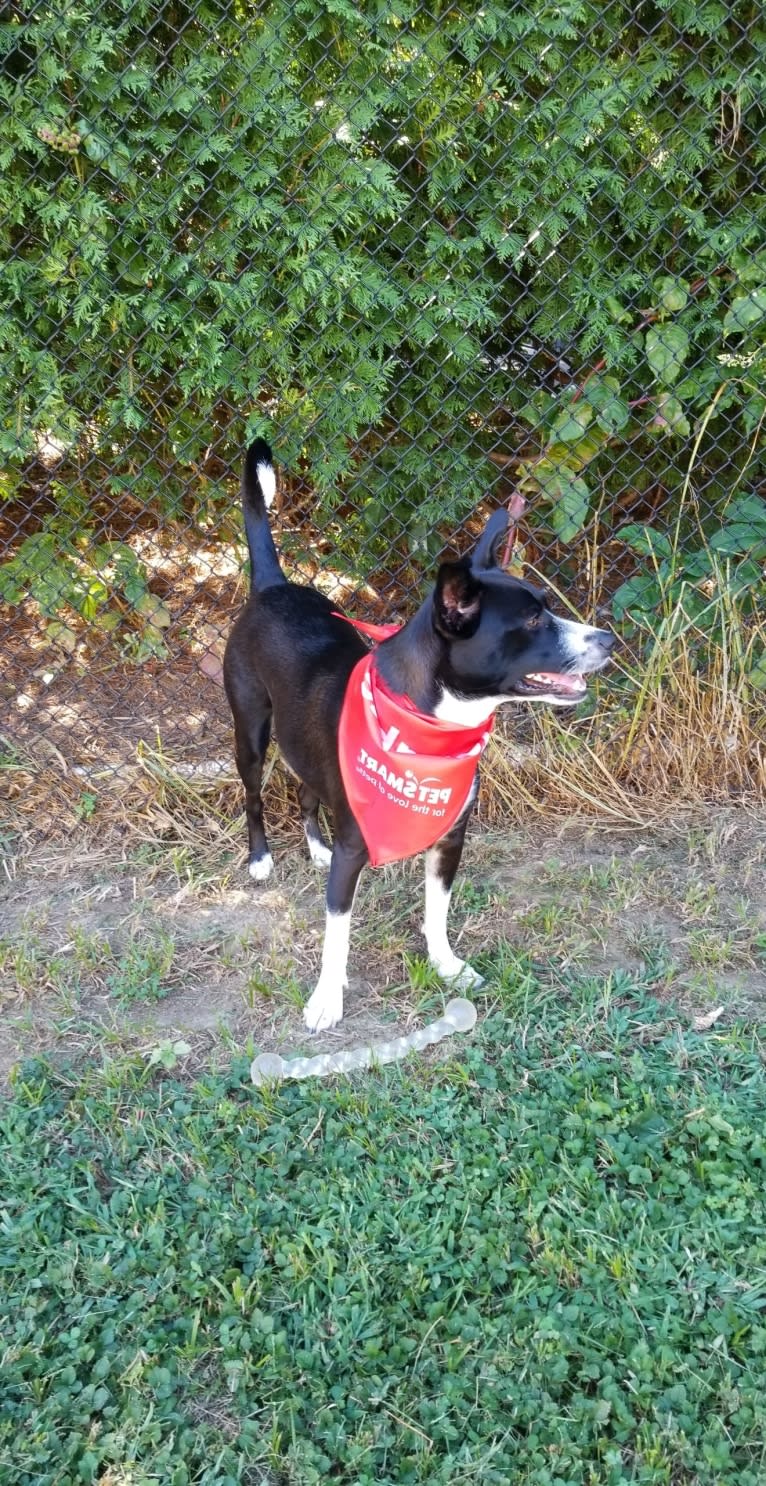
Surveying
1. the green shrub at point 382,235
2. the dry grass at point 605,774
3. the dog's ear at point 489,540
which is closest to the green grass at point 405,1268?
the dry grass at point 605,774

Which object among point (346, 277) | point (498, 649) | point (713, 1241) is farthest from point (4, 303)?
point (713, 1241)

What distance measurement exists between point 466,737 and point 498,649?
0.27m

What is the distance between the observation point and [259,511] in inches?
126

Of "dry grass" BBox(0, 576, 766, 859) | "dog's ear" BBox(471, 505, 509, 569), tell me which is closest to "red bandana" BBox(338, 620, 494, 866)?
"dog's ear" BBox(471, 505, 509, 569)

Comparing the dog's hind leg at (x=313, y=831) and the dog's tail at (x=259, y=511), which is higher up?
the dog's tail at (x=259, y=511)

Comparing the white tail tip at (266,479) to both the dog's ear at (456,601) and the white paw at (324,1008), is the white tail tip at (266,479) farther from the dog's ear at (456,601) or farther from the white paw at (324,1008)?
the white paw at (324,1008)

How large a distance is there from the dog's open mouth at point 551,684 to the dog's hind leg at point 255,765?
96 cm

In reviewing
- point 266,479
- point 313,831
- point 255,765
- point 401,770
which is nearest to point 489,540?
point 401,770

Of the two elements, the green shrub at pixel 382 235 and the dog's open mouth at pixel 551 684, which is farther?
the green shrub at pixel 382 235

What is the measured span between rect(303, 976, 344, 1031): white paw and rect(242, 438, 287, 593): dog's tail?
3.84 feet

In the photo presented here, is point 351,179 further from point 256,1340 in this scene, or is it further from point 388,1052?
point 256,1340

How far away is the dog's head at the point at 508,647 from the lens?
97.3 inches

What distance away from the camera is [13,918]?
3279 mm

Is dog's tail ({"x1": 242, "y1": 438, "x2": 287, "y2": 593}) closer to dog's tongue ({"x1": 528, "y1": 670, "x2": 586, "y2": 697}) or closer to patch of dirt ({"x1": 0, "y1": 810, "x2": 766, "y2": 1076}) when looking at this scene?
patch of dirt ({"x1": 0, "y1": 810, "x2": 766, "y2": 1076})
